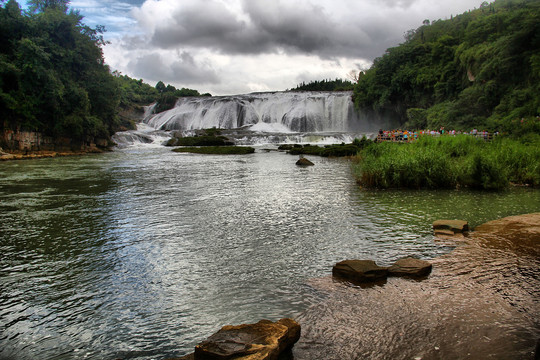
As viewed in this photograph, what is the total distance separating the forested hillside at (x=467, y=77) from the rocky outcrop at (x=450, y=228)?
17.7 meters

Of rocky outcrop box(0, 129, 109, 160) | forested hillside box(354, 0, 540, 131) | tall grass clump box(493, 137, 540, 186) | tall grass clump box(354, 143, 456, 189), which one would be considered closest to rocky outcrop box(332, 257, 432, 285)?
tall grass clump box(354, 143, 456, 189)

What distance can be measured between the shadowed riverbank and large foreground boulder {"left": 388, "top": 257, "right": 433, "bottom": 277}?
0.13 metres

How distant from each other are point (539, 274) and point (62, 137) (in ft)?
122

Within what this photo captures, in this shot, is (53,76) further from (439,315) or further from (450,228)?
(439,315)

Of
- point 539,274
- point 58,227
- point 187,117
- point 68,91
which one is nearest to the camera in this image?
point 539,274

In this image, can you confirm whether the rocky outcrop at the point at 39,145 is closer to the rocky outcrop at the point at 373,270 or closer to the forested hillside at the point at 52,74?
the forested hillside at the point at 52,74

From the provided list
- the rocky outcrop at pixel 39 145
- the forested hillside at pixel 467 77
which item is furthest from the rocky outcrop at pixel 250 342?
the rocky outcrop at pixel 39 145

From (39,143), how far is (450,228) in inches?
1355

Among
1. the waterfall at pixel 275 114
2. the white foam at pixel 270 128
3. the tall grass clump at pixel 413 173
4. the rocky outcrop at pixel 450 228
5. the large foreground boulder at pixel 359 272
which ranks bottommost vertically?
the large foreground boulder at pixel 359 272

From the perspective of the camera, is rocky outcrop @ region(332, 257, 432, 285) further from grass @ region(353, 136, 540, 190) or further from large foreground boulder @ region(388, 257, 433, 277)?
grass @ region(353, 136, 540, 190)

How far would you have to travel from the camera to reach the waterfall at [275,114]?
170 ft

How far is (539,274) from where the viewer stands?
4781mm

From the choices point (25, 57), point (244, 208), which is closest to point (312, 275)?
point (244, 208)

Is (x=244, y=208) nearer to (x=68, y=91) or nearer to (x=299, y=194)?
(x=299, y=194)
